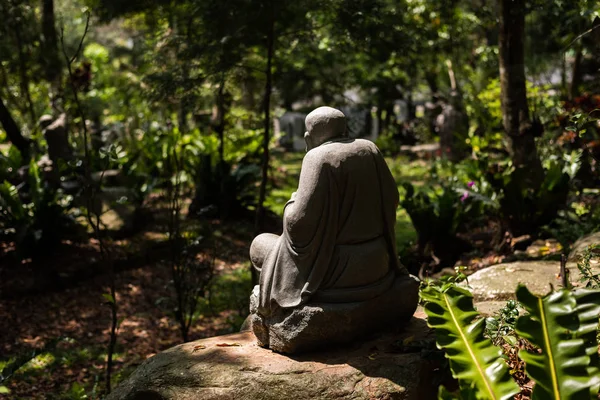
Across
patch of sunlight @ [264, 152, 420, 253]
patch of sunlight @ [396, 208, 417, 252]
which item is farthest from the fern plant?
patch of sunlight @ [264, 152, 420, 253]

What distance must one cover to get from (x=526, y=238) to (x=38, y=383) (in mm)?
5462

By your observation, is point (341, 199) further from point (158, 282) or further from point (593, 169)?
point (593, 169)

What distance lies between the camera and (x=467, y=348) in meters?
3.04

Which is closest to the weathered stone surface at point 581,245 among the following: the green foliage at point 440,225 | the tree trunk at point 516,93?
the tree trunk at point 516,93

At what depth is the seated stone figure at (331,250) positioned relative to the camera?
12.6 feet

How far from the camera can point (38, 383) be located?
6.02 meters

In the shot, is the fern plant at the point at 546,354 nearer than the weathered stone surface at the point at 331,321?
Yes

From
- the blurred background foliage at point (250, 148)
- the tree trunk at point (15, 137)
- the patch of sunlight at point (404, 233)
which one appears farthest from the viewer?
the tree trunk at point (15, 137)

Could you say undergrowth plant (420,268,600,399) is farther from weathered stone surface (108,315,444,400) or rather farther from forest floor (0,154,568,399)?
forest floor (0,154,568,399)

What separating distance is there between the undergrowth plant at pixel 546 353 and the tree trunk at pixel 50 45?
8829mm

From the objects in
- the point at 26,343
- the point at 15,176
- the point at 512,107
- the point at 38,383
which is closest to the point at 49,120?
the point at 15,176

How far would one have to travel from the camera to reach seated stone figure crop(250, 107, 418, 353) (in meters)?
3.85

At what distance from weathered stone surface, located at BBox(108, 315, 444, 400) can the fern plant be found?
66 centimetres

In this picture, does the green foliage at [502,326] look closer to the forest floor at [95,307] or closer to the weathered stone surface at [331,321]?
the weathered stone surface at [331,321]
